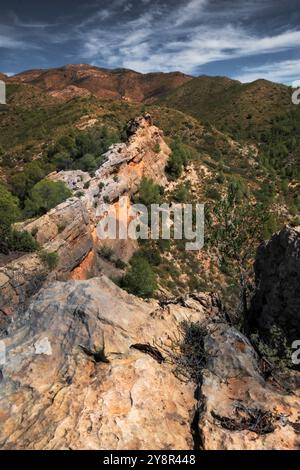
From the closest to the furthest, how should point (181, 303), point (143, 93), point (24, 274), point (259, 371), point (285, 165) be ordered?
1. point (259, 371)
2. point (181, 303)
3. point (24, 274)
4. point (285, 165)
5. point (143, 93)

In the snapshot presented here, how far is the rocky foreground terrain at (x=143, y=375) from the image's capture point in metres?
6.71

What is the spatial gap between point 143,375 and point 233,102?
3886 inches

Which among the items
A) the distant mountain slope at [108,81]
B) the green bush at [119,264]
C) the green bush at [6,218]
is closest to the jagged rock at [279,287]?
the green bush at [6,218]

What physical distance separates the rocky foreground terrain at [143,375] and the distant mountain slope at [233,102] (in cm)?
7650

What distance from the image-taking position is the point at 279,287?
40.4 feet

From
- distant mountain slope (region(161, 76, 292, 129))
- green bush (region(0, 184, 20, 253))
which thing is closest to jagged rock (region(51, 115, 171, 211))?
green bush (region(0, 184, 20, 253))

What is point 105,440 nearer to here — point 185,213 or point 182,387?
point 182,387

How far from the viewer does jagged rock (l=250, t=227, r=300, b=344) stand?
11563 mm

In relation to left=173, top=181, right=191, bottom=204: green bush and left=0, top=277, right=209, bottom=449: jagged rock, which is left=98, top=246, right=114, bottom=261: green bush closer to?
left=173, top=181, right=191, bottom=204: green bush

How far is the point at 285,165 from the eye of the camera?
216 ft

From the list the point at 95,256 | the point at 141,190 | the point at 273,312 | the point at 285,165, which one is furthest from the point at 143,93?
the point at 273,312

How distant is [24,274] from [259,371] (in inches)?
474

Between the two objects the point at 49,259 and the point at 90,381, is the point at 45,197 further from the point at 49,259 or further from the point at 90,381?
the point at 90,381

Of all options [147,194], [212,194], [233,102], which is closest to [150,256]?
[147,194]
